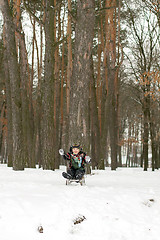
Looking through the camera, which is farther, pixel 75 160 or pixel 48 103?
pixel 48 103

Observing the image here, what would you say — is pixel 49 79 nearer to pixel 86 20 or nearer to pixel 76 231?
pixel 86 20

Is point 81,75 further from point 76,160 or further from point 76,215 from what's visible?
point 76,215

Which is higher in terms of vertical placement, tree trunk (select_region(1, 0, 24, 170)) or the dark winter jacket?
tree trunk (select_region(1, 0, 24, 170))

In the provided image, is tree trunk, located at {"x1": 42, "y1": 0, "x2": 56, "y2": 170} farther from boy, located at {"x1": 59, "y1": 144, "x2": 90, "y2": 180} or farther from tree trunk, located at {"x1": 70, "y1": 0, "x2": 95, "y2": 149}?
boy, located at {"x1": 59, "y1": 144, "x2": 90, "y2": 180}

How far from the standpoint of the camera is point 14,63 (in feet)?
30.4

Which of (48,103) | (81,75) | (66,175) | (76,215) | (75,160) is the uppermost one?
(81,75)

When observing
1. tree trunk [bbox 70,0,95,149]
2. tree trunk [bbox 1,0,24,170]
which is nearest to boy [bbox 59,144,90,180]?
tree trunk [bbox 70,0,95,149]

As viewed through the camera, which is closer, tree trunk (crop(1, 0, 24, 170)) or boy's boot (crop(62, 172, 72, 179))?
boy's boot (crop(62, 172, 72, 179))

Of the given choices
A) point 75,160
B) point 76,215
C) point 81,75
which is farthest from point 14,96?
point 76,215

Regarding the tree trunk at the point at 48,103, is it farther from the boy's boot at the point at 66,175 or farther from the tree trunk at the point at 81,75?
the boy's boot at the point at 66,175

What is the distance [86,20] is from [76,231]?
634 centimetres

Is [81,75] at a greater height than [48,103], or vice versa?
[81,75]

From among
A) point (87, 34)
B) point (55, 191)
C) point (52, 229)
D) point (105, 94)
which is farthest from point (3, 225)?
point (105, 94)

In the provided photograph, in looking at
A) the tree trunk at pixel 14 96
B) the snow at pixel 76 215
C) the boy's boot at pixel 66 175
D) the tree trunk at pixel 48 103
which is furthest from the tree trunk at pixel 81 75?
the snow at pixel 76 215
